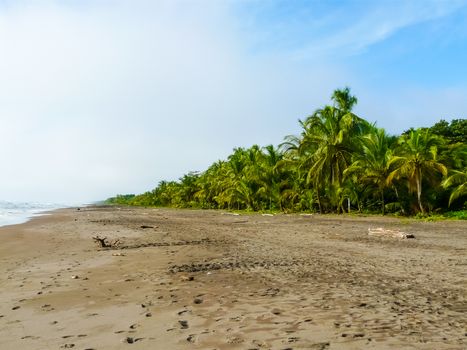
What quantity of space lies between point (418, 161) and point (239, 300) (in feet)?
78.4

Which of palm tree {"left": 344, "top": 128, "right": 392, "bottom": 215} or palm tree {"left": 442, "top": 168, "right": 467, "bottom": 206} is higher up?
palm tree {"left": 344, "top": 128, "right": 392, "bottom": 215}

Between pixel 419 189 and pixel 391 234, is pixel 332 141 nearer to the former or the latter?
pixel 419 189

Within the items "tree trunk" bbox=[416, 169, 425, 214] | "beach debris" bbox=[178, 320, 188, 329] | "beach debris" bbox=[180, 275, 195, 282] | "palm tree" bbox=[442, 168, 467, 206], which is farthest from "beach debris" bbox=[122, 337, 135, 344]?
"tree trunk" bbox=[416, 169, 425, 214]

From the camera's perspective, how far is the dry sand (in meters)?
4.42

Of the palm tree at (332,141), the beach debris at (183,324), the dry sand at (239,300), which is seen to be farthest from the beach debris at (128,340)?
the palm tree at (332,141)

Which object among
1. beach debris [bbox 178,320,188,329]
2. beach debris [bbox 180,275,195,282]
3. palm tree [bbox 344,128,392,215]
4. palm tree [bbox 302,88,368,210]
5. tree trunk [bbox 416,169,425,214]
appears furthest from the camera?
palm tree [bbox 302,88,368,210]

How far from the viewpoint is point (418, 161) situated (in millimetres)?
26688

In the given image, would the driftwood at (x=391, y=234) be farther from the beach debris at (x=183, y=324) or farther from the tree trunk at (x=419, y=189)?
the tree trunk at (x=419, y=189)

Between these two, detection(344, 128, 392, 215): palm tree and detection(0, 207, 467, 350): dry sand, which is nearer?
detection(0, 207, 467, 350): dry sand

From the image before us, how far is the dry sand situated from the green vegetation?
56.4ft

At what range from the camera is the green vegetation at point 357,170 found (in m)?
27.2

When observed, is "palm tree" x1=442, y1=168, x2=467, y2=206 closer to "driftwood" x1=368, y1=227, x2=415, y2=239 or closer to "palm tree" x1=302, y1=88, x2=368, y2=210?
"palm tree" x1=302, y1=88, x2=368, y2=210

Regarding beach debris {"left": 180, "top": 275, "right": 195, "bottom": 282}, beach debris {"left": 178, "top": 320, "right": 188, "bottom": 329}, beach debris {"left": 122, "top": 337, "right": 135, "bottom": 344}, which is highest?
beach debris {"left": 180, "top": 275, "right": 195, "bottom": 282}

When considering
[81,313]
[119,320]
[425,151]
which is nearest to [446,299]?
[119,320]
